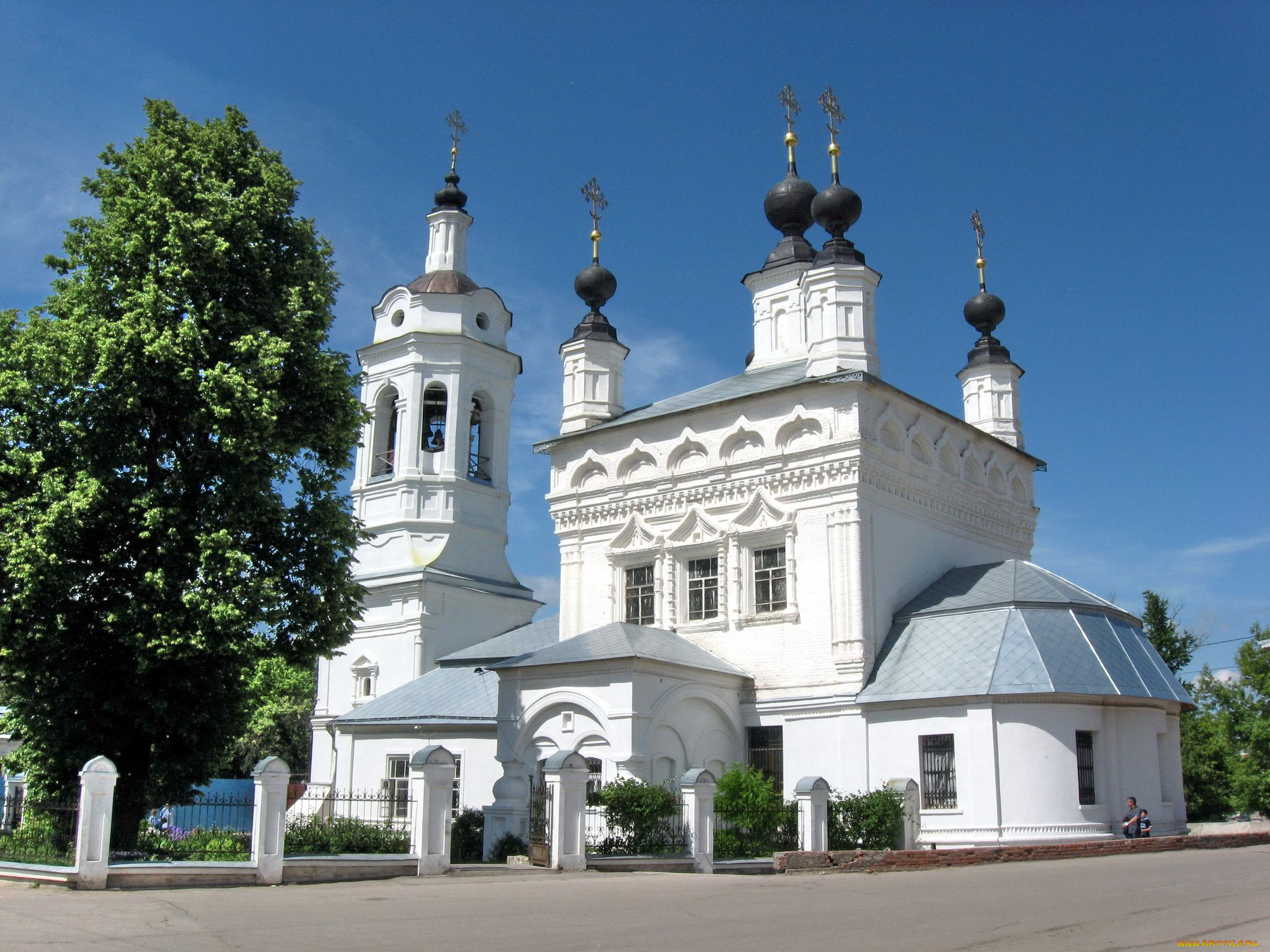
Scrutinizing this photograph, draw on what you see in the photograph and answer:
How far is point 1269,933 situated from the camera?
8.28 meters

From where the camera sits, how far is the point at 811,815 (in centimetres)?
1653

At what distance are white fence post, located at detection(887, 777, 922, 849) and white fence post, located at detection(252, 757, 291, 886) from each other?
9116mm

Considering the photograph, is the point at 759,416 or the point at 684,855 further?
the point at 759,416

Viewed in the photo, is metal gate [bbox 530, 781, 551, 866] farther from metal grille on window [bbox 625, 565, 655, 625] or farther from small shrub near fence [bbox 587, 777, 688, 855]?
metal grille on window [bbox 625, 565, 655, 625]

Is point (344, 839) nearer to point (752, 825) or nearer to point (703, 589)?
point (752, 825)

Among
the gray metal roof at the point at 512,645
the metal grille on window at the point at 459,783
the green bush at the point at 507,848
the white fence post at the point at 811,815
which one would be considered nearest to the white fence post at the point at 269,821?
the green bush at the point at 507,848

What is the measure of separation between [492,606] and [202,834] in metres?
12.2

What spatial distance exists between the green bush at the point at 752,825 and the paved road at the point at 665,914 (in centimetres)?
267

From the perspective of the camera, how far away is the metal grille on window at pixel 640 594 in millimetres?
22203

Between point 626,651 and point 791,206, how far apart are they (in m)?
12.5

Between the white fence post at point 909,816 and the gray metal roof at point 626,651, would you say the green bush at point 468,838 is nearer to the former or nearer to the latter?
the gray metal roof at point 626,651

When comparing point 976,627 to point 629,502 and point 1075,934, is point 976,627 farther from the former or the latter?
point 1075,934

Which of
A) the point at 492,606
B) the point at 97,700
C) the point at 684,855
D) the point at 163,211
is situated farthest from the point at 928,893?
the point at 492,606

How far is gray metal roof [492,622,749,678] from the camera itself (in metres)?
18.4
